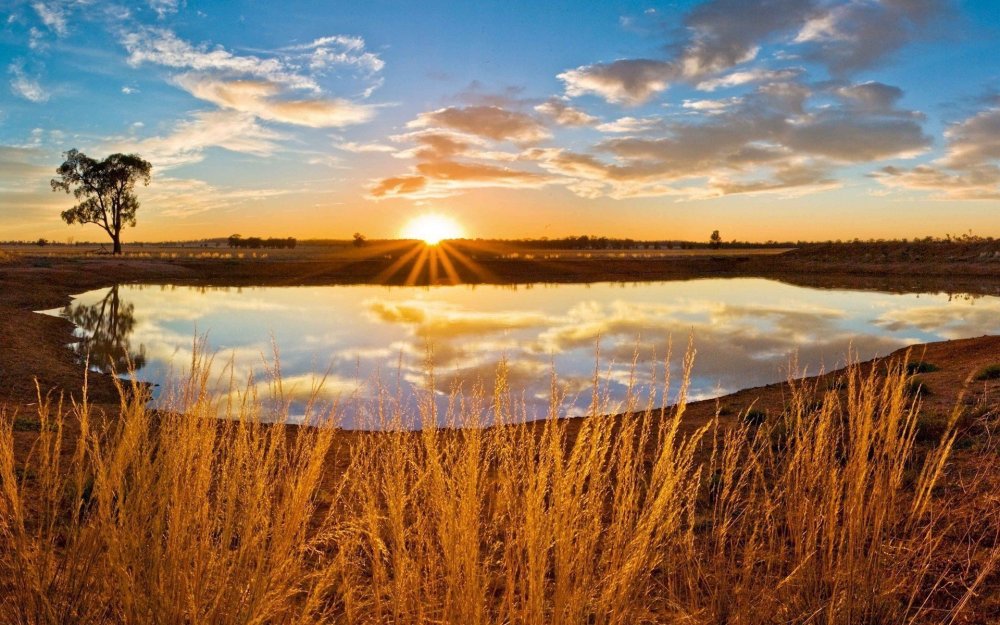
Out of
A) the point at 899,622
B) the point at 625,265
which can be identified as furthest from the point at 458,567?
the point at 625,265

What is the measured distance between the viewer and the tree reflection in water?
16.0m

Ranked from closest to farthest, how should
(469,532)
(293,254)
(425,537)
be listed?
(469,532) < (425,537) < (293,254)

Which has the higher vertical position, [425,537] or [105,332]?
[425,537]

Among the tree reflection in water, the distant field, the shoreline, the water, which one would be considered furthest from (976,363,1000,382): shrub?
the distant field

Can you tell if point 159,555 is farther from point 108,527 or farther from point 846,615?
point 846,615

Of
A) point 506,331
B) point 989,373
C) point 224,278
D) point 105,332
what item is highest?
point 224,278

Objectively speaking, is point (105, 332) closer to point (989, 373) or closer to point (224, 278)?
point (989, 373)

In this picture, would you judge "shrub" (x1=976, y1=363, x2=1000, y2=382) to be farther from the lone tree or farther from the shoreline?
the lone tree

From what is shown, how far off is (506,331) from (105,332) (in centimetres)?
1497

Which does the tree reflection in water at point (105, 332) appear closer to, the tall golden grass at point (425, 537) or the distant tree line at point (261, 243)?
the tall golden grass at point (425, 537)

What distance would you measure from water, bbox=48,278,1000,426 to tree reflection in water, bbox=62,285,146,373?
0.07 meters

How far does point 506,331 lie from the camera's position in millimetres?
13062

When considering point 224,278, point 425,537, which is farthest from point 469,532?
point 224,278

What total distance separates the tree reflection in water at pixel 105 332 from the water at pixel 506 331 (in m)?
0.07
